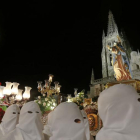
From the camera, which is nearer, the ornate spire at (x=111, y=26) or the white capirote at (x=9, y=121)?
the white capirote at (x=9, y=121)

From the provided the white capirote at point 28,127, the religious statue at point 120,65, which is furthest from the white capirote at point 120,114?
the religious statue at point 120,65

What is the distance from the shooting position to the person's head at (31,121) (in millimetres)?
3438

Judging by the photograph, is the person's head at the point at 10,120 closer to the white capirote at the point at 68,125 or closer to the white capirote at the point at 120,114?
the white capirote at the point at 68,125

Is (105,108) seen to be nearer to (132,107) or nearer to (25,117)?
(132,107)

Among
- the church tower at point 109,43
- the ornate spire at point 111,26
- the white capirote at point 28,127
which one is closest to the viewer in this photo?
the white capirote at point 28,127

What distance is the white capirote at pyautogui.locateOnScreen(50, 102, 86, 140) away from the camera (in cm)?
261

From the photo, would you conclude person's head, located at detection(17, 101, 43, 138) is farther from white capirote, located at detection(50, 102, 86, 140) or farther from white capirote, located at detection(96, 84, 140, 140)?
white capirote, located at detection(96, 84, 140, 140)

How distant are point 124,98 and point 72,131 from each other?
1316 millimetres

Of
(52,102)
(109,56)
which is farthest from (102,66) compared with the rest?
(52,102)

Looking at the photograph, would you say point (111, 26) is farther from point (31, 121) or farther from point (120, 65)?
point (31, 121)

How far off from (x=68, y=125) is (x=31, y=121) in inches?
51.0

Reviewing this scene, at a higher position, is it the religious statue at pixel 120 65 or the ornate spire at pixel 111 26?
the ornate spire at pixel 111 26

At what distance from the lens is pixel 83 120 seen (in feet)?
9.23

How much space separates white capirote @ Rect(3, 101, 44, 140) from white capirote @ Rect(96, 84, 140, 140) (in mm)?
2162
